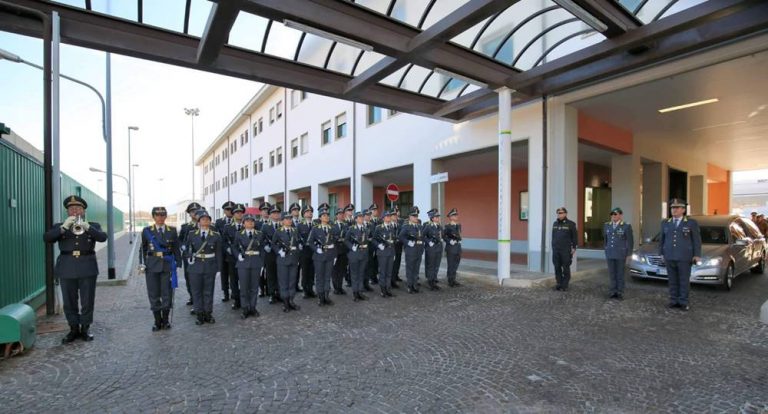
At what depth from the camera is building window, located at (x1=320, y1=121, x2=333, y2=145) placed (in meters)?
20.6

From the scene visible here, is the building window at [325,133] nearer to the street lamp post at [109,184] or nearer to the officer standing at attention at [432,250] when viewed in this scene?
the street lamp post at [109,184]

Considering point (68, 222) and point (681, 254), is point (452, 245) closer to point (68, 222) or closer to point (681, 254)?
point (681, 254)

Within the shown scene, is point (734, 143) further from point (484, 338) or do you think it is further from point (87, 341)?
point (87, 341)

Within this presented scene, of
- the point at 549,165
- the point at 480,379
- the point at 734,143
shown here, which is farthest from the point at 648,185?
the point at 480,379

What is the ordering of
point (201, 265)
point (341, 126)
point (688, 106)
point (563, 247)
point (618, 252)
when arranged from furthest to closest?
1. point (341, 126)
2. point (688, 106)
3. point (563, 247)
4. point (618, 252)
5. point (201, 265)

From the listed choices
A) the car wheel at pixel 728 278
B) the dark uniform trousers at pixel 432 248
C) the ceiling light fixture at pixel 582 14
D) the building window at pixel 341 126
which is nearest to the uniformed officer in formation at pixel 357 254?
the dark uniform trousers at pixel 432 248

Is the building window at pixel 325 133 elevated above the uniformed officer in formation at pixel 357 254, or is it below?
above

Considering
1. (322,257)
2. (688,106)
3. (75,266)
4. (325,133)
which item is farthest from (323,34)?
(325,133)

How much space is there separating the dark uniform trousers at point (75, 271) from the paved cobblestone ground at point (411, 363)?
1.40 feet

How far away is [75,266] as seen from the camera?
17.1ft

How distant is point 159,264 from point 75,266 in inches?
37.7

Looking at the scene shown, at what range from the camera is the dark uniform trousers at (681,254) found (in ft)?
22.6

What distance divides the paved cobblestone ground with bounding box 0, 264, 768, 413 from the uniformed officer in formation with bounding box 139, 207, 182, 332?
354 mm

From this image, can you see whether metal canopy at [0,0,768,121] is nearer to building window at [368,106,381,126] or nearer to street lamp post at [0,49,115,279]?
street lamp post at [0,49,115,279]
